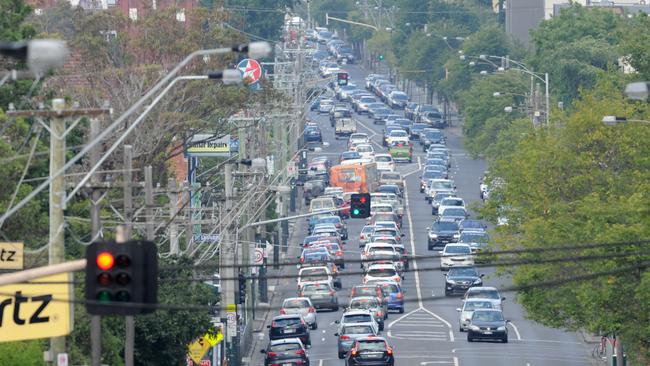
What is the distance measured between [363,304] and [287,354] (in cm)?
1156

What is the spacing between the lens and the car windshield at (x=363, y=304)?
64.7 meters

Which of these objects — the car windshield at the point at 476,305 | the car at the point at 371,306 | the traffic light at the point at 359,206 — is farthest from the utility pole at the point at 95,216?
the car at the point at 371,306

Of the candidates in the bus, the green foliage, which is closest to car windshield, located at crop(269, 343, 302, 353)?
the green foliage

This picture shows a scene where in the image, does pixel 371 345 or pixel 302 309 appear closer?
pixel 371 345

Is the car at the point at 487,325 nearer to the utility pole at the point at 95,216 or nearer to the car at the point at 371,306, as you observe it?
the car at the point at 371,306

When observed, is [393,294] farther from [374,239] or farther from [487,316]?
[374,239]

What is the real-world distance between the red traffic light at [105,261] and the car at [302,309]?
43.0m

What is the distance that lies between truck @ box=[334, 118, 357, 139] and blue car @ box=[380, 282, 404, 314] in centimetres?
6231

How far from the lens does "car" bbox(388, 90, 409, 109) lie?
152 m

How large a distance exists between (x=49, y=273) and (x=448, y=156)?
98488mm

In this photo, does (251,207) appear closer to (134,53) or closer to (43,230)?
(134,53)

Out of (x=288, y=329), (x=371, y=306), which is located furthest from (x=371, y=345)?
(x=371, y=306)

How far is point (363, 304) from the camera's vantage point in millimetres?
65000

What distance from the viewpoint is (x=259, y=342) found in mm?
65500
